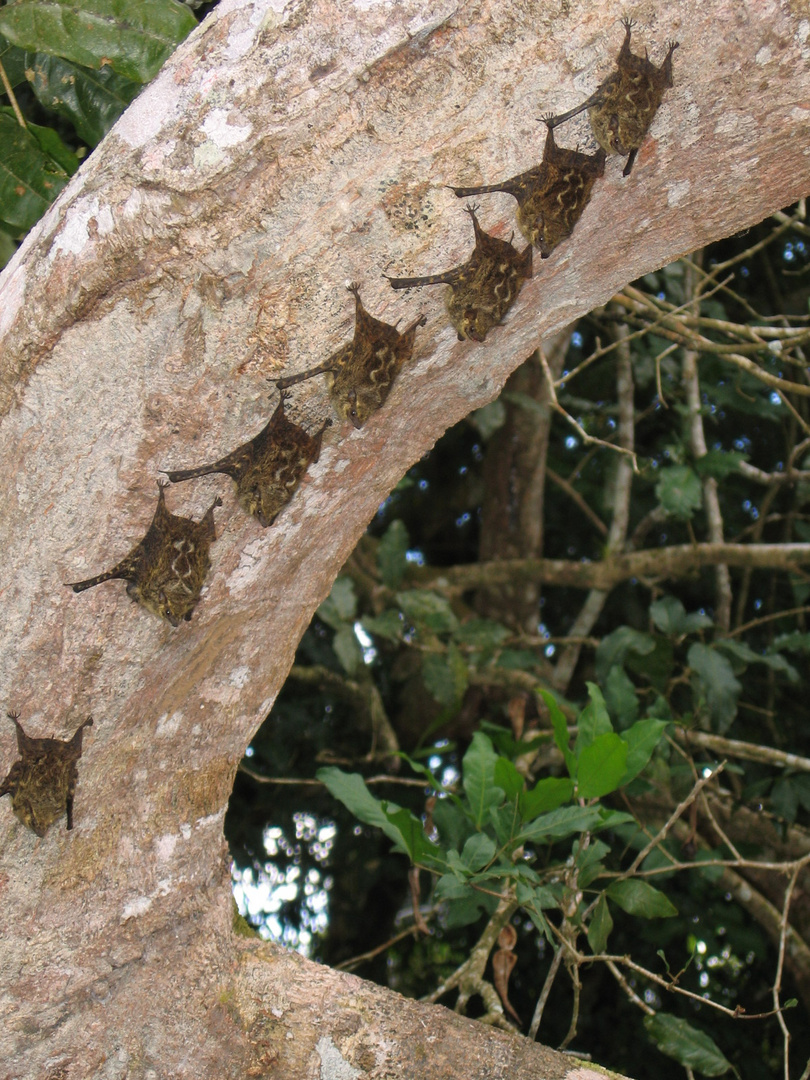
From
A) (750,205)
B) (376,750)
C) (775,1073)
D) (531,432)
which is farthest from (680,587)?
(750,205)

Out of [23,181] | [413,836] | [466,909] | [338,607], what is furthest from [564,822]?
[23,181]

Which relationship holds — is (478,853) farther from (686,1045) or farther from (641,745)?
(686,1045)

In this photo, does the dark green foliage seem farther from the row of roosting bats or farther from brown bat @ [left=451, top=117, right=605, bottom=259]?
brown bat @ [left=451, top=117, right=605, bottom=259]

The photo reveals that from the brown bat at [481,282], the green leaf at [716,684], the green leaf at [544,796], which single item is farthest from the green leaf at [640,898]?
the brown bat at [481,282]

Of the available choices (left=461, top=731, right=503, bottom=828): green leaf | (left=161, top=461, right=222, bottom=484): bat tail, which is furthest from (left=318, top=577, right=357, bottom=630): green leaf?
(left=161, top=461, right=222, bottom=484): bat tail

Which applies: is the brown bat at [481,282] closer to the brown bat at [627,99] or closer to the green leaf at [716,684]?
the brown bat at [627,99]

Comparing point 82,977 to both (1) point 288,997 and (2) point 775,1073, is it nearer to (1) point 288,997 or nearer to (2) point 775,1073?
(1) point 288,997
